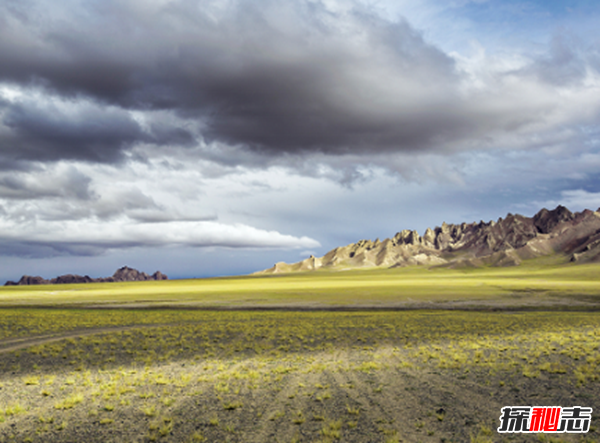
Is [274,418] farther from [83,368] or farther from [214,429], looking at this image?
[83,368]

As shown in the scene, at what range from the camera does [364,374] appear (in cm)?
1864

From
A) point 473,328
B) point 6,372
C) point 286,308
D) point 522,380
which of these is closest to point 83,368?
point 6,372

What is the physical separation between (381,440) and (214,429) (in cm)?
525

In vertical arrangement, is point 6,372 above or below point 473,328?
above

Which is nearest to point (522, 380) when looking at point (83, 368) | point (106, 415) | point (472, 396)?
point (472, 396)

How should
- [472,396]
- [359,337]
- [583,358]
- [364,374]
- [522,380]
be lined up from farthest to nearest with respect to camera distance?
1. [359,337]
2. [583,358]
3. [364,374]
4. [522,380]
5. [472,396]

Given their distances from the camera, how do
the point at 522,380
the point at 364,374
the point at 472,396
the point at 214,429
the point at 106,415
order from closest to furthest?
the point at 214,429
the point at 106,415
the point at 472,396
the point at 522,380
the point at 364,374

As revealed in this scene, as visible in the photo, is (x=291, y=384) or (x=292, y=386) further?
(x=291, y=384)

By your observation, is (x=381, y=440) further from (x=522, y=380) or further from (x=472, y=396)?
(x=522, y=380)

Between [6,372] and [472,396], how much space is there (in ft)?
74.6

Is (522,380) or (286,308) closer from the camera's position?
(522,380)

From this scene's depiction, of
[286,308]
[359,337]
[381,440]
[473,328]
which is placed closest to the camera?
[381,440]

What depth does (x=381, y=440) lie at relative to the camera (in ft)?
36.7

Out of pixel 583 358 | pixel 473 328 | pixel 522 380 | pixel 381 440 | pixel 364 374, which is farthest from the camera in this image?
pixel 473 328
